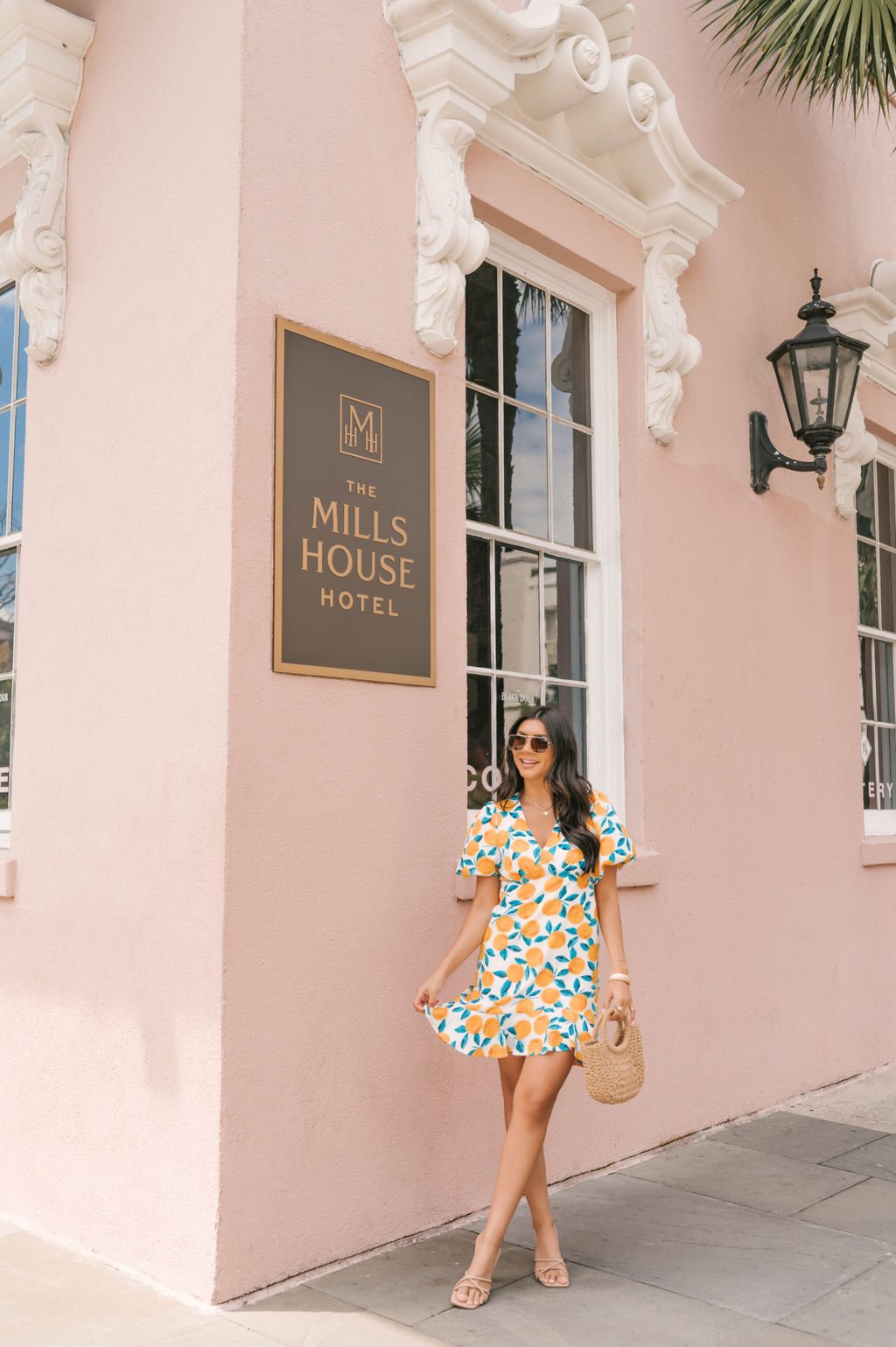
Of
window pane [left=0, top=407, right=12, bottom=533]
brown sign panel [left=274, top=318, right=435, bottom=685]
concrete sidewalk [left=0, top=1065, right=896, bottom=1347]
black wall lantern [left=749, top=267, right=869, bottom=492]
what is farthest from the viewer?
black wall lantern [left=749, top=267, right=869, bottom=492]

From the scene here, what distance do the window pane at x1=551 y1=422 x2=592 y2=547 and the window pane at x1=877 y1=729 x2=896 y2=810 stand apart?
3.32 meters

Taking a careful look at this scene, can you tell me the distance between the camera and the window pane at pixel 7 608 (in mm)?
4879

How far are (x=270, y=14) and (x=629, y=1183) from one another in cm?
425

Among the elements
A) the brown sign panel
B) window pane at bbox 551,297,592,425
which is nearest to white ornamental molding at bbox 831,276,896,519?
window pane at bbox 551,297,592,425

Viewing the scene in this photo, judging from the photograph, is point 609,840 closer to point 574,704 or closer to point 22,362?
point 574,704

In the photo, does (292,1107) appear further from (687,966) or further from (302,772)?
(687,966)

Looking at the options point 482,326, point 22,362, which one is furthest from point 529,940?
point 22,362

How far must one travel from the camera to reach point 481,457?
16.1 feet

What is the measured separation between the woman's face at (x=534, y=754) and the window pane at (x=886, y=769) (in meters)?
4.63

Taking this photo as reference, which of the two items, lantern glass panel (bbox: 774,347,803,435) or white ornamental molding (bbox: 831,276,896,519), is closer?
lantern glass panel (bbox: 774,347,803,435)

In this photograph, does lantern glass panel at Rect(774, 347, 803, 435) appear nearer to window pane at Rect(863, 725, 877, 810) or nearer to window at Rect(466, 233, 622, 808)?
window at Rect(466, 233, 622, 808)

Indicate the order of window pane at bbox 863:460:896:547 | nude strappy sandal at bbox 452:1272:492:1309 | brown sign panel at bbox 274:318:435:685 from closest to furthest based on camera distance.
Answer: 1. nude strappy sandal at bbox 452:1272:492:1309
2. brown sign panel at bbox 274:318:435:685
3. window pane at bbox 863:460:896:547

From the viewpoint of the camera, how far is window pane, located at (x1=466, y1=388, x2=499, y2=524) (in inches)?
191

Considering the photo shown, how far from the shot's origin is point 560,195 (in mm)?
5098
